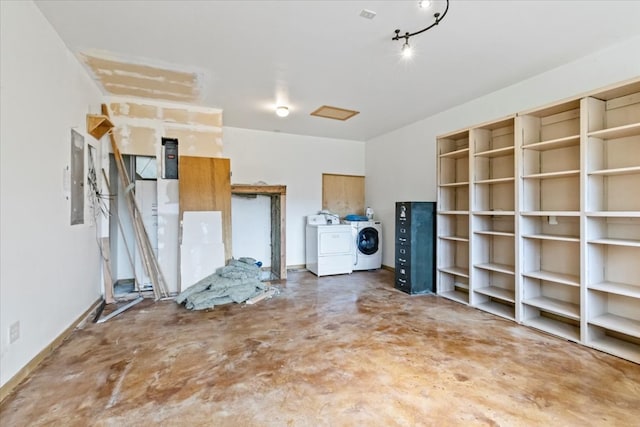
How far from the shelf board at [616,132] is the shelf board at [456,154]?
1294 mm

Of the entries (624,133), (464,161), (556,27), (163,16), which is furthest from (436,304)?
(163,16)

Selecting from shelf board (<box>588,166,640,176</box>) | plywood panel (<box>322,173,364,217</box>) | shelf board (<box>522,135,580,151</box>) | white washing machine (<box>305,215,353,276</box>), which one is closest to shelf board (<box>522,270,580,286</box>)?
shelf board (<box>588,166,640,176</box>)

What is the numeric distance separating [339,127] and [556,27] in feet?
11.3

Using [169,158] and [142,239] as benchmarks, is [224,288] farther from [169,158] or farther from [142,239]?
[169,158]

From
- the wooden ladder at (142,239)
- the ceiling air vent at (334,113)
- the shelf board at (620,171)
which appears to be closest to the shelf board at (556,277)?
the shelf board at (620,171)

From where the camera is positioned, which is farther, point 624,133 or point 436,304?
point 436,304

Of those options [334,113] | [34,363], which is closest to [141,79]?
[334,113]

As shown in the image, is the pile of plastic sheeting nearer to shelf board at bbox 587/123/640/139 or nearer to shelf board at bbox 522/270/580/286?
shelf board at bbox 522/270/580/286

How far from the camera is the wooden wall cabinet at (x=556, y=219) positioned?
2.67 meters

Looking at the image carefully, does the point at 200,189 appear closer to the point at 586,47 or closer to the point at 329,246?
the point at 329,246

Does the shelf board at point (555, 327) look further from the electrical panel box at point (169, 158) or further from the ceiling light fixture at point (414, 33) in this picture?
the electrical panel box at point (169, 158)

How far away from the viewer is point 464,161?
4.43 meters

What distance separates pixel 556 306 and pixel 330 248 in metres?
3.25

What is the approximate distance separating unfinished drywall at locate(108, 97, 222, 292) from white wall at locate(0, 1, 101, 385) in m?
1.05
